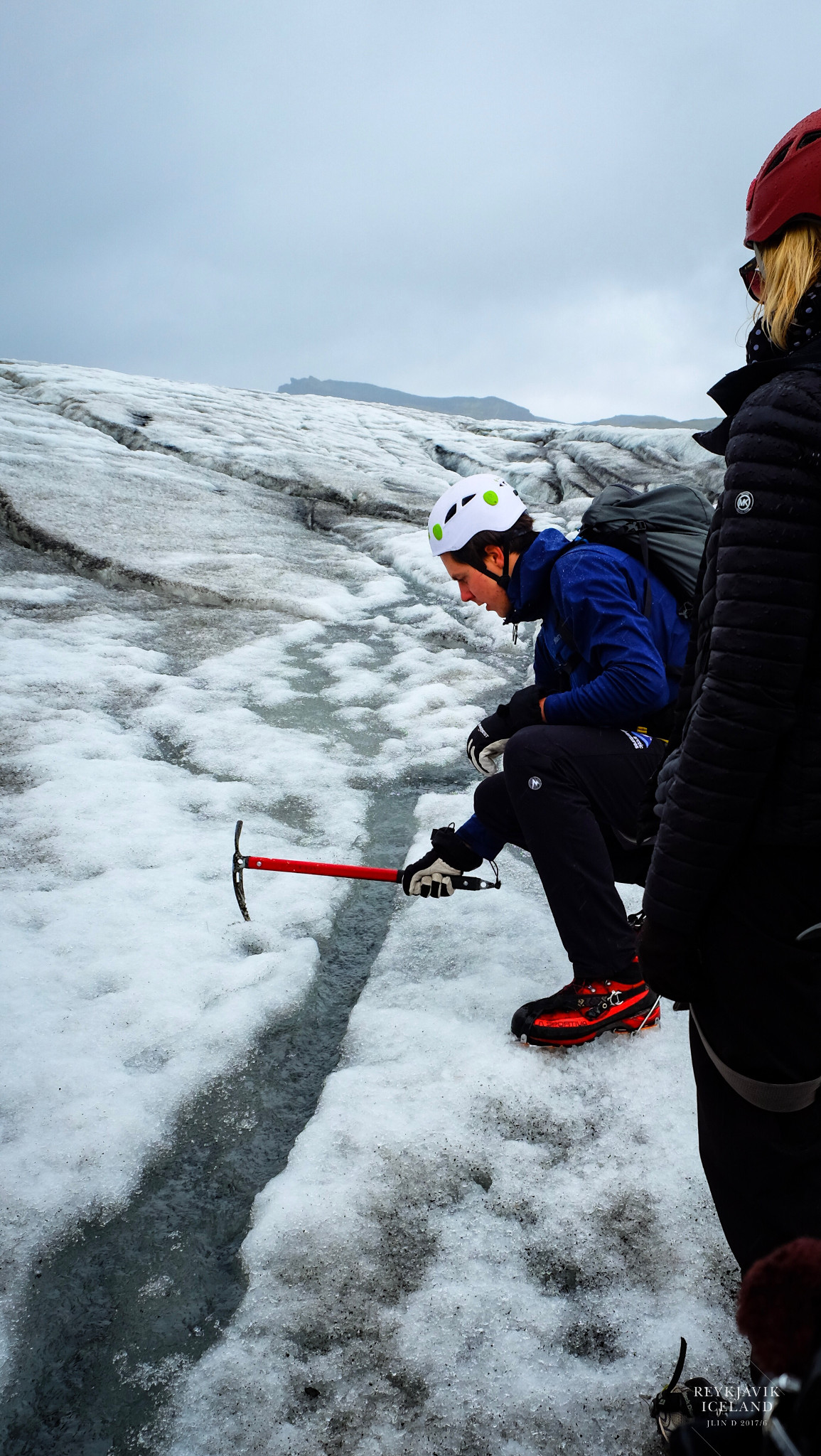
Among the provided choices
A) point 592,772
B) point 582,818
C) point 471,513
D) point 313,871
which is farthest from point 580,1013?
point 471,513

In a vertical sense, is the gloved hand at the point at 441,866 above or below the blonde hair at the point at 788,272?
below

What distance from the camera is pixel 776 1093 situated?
1521 mm

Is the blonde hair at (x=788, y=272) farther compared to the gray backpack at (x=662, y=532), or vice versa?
the gray backpack at (x=662, y=532)

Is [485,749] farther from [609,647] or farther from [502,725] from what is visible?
[609,647]

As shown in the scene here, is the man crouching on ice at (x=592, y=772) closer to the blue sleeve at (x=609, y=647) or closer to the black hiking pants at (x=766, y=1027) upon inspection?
the blue sleeve at (x=609, y=647)

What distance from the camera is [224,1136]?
8.63 ft

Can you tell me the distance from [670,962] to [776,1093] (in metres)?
0.29

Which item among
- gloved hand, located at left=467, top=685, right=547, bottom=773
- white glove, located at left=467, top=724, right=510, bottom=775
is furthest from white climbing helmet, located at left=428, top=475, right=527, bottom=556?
white glove, located at left=467, top=724, right=510, bottom=775

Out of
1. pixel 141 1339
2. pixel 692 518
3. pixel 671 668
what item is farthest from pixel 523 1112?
pixel 692 518

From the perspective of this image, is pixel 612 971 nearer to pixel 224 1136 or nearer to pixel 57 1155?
pixel 224 1136

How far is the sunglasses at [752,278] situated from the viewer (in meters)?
1.59

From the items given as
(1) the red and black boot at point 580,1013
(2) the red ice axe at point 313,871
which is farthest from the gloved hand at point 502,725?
(1) the red and black boot at point 580,1013

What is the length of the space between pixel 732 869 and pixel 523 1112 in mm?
1518

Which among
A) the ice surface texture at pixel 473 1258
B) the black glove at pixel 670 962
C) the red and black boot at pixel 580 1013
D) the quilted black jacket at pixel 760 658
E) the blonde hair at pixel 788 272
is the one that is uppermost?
the blonde hair at pixel 788 272
